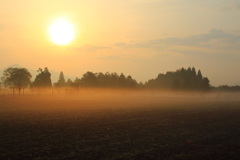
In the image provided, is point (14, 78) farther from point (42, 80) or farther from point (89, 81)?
point (89, 81)

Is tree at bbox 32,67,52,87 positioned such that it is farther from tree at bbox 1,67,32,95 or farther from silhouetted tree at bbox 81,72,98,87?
silhouetted tree at bbox 81,72,98,87

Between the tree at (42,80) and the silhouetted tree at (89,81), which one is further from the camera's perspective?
the silhouetted tree at (89,81)

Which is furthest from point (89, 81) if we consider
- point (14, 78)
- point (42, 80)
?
point (14, 78)

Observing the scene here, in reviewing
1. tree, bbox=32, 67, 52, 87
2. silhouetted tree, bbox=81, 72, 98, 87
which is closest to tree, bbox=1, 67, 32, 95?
tree, bbox=32, 67, 52, 87

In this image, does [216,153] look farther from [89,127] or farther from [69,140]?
[89,127]

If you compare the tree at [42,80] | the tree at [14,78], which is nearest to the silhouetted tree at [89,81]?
the tree at [42,80]

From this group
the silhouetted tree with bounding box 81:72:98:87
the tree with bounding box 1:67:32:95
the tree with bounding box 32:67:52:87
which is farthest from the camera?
the silhouetted tree with bounding box 81:72:98:87

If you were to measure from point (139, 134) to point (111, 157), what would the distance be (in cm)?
899

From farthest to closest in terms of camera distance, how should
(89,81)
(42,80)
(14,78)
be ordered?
(89,81)
(42,80)
(14,78)

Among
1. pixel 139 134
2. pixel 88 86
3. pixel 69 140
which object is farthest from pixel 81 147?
pixel 88 86

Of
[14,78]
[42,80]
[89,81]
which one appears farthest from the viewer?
[89,81]

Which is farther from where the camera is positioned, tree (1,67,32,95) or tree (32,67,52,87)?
tree (32,67,52,87)

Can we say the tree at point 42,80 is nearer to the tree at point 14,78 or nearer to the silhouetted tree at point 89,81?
the tree at point 14,78

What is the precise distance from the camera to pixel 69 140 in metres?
22.0
